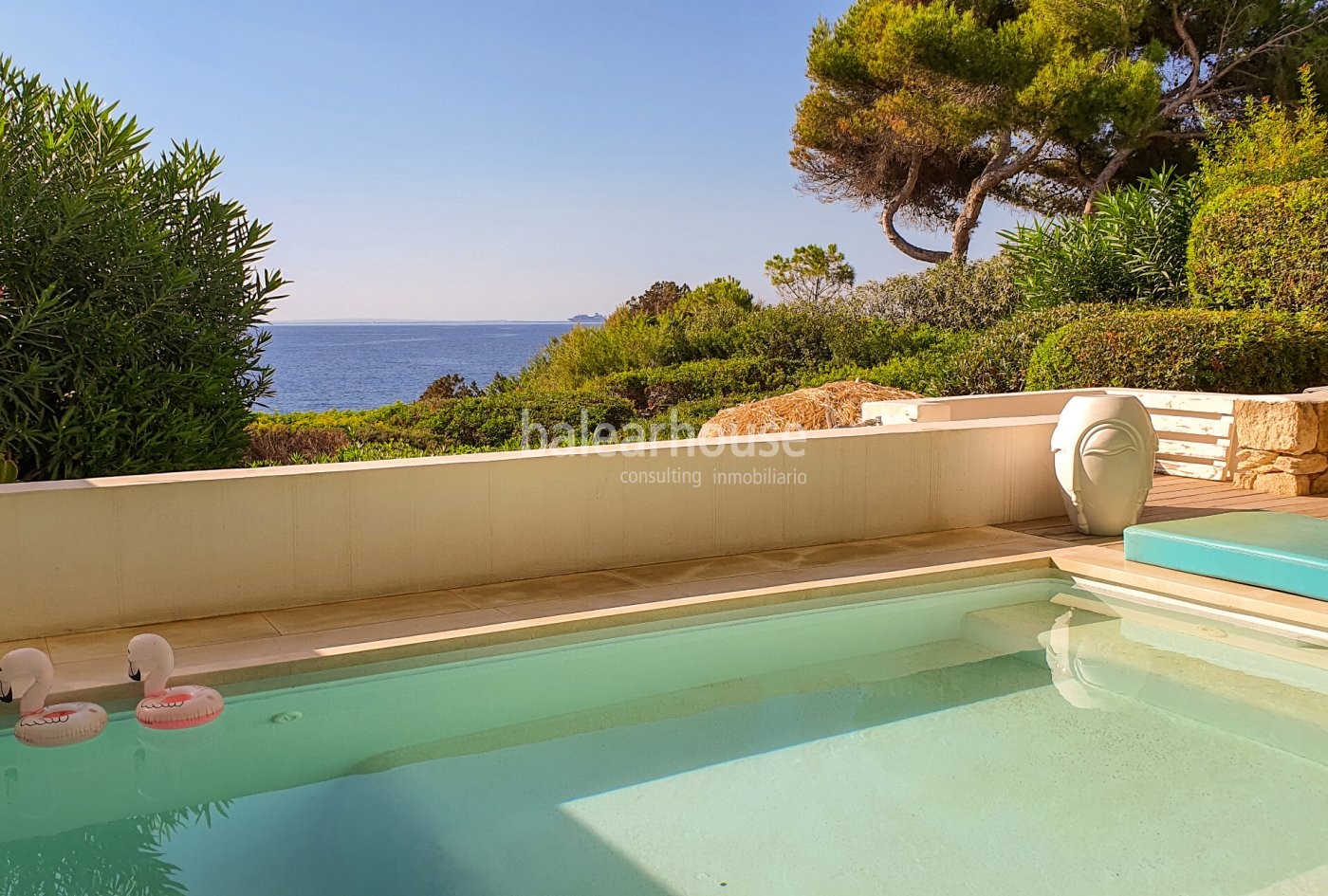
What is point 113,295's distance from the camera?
516 cm

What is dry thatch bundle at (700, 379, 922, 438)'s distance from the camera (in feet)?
25.7

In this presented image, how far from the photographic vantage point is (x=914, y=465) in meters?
5.34

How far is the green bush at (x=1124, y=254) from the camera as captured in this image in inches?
424

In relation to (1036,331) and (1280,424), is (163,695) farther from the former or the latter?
(1036,331)

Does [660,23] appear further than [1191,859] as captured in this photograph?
Yes

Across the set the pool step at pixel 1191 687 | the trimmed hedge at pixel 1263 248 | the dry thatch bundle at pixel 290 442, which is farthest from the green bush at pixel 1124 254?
the dry thatch bundle at pixel 290 442

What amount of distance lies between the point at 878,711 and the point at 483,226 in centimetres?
4427

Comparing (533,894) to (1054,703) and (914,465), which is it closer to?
(1054,703)


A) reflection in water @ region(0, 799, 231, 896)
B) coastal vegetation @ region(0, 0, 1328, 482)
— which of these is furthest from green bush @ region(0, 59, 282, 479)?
reflection in water @ region(0, 799, 231, 896)

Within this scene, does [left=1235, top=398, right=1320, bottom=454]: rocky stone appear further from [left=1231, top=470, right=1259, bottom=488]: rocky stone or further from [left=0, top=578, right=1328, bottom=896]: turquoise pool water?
[left=0, top=578, right=1328, bottom=896]: turquoise pool water

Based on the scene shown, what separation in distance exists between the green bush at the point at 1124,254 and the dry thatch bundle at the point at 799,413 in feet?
13.6

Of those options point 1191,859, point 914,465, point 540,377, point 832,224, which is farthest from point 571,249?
point 1191,859

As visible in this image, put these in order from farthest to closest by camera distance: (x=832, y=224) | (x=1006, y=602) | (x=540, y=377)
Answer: (x=832, y=224)
(x=540, y=377)
(x=1006, y=602)

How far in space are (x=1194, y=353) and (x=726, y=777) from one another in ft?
20.6
